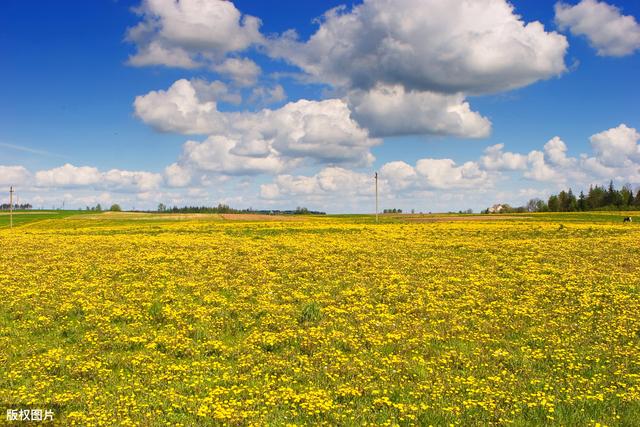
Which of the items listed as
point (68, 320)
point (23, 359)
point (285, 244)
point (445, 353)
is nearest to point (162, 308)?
point (68, 320)

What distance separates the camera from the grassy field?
1073 centimetres

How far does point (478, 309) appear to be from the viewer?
1936 centimetres

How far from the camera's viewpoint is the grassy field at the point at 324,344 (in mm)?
10727

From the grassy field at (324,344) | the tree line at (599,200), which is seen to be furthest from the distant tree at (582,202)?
the grassy field at (324,344)

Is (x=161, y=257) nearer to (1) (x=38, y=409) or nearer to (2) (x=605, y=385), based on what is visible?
(1) (x=38, y=409)

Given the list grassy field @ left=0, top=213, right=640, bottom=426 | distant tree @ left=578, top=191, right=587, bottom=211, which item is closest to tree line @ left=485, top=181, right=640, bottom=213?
distant tree @ left=578, top=191, right=587, bottom=211

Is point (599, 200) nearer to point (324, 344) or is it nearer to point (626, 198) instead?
point (626, 198)

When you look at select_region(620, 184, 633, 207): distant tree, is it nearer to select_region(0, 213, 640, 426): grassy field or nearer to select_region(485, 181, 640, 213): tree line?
select_region(485, 181, 640, 213): tree line

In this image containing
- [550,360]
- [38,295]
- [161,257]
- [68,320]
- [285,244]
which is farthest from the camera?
[285,244]

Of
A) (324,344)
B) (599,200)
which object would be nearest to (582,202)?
(599,200)

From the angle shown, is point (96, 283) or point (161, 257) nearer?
point (96, 283)

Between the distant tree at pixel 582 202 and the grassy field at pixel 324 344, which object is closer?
the grassy field at pixel 324 344

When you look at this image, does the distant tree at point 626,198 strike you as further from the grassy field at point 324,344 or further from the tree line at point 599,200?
the grassy field at point 324,344

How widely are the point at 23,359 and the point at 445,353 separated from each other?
12.9 meters
